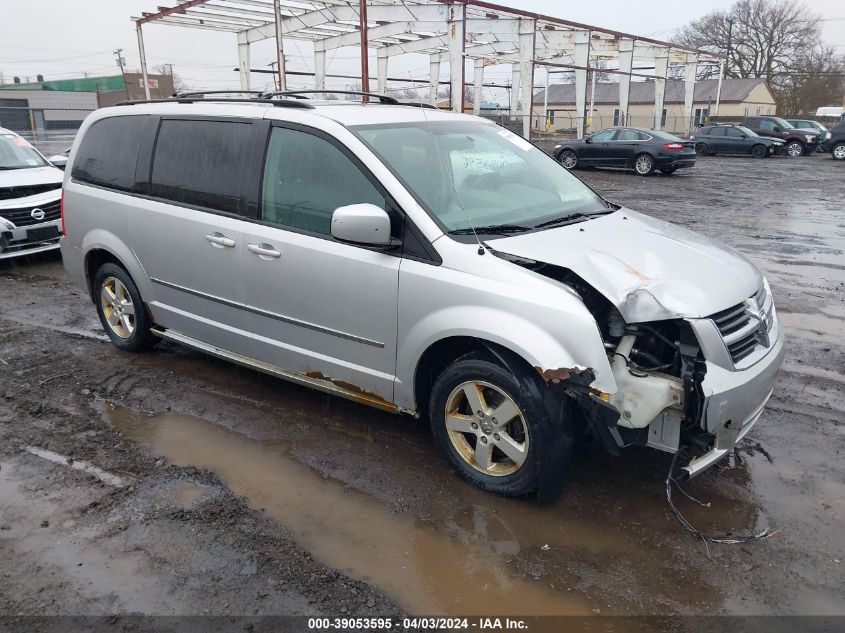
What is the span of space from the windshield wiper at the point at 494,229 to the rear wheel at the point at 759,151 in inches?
1111

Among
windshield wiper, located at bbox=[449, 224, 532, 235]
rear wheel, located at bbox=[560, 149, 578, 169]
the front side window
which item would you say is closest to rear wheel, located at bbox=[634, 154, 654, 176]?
the front side window

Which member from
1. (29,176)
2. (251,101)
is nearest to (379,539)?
(251,101)

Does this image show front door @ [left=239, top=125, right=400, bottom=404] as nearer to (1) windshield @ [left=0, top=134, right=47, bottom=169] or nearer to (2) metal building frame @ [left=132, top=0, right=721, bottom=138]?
(1) windshield @ [left=0, top=134, right=47, bottom=169]

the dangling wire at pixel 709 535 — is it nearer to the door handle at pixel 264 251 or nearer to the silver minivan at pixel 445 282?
the silver minivan at pixel 445 282

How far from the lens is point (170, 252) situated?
4.62 m

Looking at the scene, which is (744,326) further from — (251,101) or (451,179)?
(251,101)

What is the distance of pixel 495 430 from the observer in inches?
Result: 132

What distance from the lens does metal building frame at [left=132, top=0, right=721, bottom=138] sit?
64.8 feet

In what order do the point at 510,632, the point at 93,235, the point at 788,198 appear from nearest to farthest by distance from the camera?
the point at 510,632 < the point at 93,235 < the point at 788,198

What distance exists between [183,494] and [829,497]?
11.1 feet

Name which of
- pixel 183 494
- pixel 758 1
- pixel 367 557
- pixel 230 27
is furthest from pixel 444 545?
pixel 758 1

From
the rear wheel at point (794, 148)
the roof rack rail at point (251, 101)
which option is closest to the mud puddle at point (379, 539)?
the roof rack rail at point (251, 101)

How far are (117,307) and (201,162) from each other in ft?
5.51

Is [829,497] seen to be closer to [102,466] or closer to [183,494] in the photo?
[183,494]
